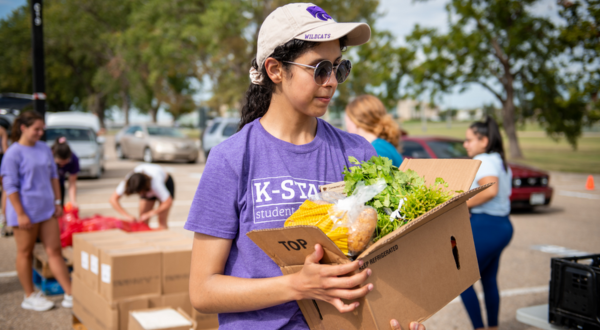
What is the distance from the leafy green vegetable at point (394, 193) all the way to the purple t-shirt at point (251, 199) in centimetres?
15

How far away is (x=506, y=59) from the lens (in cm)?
2153

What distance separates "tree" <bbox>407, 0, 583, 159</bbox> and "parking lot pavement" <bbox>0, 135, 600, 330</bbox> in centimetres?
796

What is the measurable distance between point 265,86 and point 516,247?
22.5ft

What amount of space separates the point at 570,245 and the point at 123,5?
136 feet

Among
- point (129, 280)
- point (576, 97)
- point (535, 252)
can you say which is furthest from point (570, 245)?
point (576, 97)

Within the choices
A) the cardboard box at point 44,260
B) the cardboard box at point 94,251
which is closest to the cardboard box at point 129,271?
the cardboard box at point 94,251

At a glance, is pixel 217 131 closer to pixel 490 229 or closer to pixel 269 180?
pixel 490 229

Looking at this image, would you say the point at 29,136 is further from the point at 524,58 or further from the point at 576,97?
Result: the point at 524,58

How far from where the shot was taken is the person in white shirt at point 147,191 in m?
5.56

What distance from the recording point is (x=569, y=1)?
17.0m

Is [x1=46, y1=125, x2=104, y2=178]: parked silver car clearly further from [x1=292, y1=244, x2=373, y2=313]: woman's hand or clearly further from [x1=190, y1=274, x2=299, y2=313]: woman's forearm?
[x1=292, y1=244, x2=373, y2=313]: woman's hand

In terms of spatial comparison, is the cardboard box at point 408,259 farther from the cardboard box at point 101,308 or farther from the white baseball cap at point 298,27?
the cardboard box at point 101,308

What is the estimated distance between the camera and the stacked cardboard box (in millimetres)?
3531

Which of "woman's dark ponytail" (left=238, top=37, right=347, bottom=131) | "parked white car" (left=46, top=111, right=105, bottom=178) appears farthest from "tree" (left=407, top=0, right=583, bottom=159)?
"woman's dark ponytail" (left=238, top=37, right=347, bottom=131)
